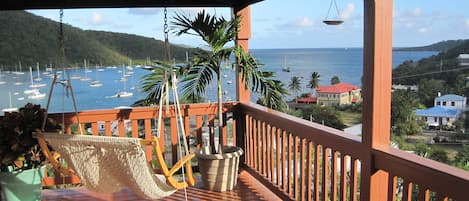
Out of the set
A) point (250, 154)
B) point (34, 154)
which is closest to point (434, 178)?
point (250, 154)

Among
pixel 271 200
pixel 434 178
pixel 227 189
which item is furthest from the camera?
pixel 227 189

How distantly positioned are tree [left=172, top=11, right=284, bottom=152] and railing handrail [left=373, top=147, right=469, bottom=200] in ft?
6.24

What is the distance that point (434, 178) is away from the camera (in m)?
1.83

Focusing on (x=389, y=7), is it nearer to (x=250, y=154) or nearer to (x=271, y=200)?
(x=271, y=200)

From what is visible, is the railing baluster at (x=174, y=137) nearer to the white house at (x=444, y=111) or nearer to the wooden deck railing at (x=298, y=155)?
the wooden deck railing at (x=298, y=155)

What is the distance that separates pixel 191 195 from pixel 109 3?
2.22 m

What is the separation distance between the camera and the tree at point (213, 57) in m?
3.82

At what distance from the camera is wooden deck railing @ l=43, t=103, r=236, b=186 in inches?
161

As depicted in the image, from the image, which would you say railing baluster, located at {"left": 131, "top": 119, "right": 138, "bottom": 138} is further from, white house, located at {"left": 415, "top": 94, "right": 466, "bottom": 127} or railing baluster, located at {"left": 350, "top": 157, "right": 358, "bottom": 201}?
white house, located at {"left": 415, "top": 94, "right": 466, "bottom": 127}

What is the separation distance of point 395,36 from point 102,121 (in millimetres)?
3127

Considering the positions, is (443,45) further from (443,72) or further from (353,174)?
(353,174)

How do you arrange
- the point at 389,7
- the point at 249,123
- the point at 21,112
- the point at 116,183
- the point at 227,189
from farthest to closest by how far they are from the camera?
the point at 249,123 → the point at 227,189 → the point at 21,112 → the point at 116,183 → the point at 389,7

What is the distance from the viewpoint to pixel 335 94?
4441mm

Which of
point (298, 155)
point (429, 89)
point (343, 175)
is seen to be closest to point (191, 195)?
point (298, 155)
